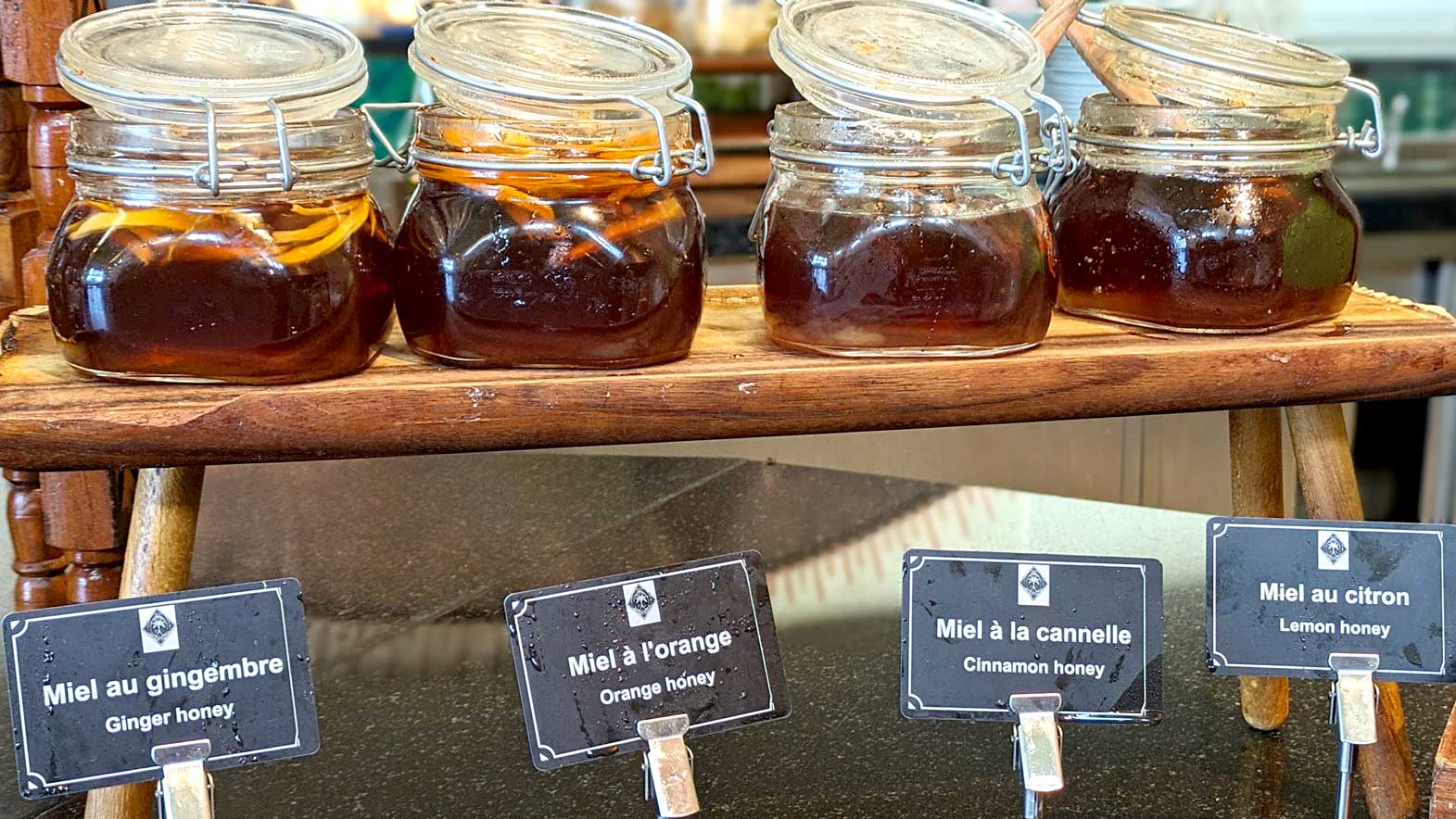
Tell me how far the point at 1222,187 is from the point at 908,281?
0.20m

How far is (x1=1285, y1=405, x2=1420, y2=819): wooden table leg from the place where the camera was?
0.89m

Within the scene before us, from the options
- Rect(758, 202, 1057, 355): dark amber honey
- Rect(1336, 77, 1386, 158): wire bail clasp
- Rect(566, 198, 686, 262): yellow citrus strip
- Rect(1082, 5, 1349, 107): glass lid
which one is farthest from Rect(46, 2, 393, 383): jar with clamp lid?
Rect(1336, 77, 1386, 158): wire bail clasp

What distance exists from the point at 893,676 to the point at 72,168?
26.2 inches

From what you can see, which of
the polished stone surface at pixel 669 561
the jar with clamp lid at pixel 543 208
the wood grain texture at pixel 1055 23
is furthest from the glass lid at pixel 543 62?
the polished stone surface at pixel 669 561

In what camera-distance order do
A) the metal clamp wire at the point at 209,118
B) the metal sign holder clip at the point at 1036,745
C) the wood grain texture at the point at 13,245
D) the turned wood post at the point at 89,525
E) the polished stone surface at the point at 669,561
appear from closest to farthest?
1. the metal clamp wire at the point at 209,118
2. the metal sign holder clip at the point at 1036,745
3. the polished stone surface at the point at 669,561
4. the turned wood post at the point at 89,525
5. the wood grain texture at the point at 13,245

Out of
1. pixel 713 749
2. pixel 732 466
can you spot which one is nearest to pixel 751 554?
pixel 713 749

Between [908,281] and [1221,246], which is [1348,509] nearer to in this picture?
[1221,246]

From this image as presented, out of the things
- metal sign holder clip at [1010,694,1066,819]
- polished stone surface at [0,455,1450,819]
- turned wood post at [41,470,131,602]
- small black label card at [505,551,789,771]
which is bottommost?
polished stone surface at [0,455,1450,819]

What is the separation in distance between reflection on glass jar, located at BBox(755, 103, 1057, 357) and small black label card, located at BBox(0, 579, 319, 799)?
0.31 m

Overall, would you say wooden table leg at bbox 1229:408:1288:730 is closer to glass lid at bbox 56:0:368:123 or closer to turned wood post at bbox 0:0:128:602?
glass lid at bbox 56:0:368:123

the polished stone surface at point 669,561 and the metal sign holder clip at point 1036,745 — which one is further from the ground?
the metal sign holder clip at point 1036,745

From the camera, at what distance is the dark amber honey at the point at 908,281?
752 millimetres

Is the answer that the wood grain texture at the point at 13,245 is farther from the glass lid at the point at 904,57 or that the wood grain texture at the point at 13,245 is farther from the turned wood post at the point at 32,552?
the glass lid at the point at 904,57

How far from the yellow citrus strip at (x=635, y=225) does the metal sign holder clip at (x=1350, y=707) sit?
458 millimetres
